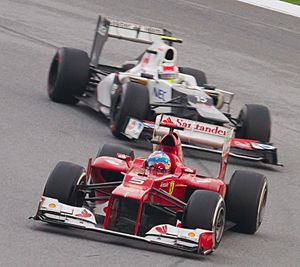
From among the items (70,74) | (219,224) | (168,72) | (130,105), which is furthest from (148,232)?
(70,74)

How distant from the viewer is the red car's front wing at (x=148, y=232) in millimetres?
9031

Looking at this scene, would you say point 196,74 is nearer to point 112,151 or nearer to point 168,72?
point 168,72

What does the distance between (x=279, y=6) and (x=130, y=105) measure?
47.2ft

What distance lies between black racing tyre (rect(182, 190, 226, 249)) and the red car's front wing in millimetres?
105

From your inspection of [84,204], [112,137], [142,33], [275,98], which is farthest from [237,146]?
[275,98]

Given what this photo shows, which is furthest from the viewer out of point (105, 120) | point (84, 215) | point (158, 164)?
point (105, 120)

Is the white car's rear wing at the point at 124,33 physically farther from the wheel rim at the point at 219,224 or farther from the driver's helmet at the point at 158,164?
the wheel rim at the point at 219,224

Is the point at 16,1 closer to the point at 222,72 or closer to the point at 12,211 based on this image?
the point at 222,72

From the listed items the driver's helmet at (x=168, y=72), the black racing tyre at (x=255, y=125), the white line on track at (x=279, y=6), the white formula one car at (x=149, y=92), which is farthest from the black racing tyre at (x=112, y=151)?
the white line on track at (x=279, y=6)

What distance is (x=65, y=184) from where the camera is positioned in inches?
374

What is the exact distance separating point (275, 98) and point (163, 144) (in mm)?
10128

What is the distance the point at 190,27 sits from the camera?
993 inches

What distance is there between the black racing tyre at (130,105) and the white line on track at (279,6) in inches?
541

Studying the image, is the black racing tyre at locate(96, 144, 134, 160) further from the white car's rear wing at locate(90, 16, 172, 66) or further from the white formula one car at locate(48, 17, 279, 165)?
the white car's rear wing at locate(90, 16, 172, 66)
